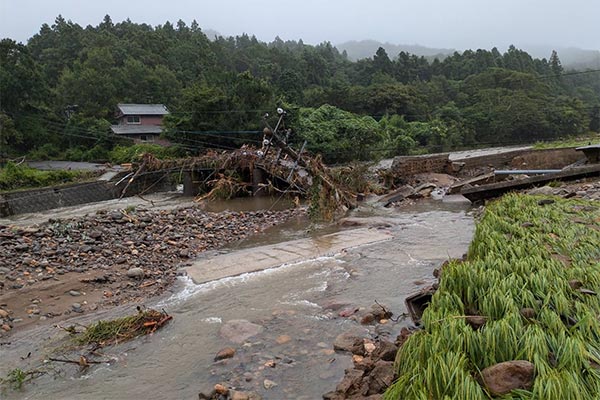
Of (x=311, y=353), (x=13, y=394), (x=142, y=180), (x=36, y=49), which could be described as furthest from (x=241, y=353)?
(x=36, y=49)

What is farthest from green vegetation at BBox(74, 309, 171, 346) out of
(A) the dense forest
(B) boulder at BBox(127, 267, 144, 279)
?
(A) the dense forest

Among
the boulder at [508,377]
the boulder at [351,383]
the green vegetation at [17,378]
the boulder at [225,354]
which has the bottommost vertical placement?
the boulder at [225,354]

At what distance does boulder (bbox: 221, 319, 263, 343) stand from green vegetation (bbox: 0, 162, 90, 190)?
78.5ft

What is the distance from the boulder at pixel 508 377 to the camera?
2891 millimetres

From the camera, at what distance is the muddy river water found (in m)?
4.75

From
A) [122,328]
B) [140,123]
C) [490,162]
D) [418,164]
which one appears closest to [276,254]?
[122,328]

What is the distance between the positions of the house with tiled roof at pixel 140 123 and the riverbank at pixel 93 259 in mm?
34585

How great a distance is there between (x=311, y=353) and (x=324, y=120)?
110 ft

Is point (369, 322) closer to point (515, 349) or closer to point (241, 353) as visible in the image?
point (241, 353)

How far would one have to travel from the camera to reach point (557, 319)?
356 cm

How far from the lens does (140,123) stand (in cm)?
4772

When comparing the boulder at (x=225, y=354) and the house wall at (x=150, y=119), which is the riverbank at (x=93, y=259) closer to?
the boulder at (x=225, y=354)

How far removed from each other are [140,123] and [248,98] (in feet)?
59.2

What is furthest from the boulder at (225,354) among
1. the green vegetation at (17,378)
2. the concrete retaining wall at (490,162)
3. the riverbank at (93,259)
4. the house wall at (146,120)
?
the house wall at (146,120)
